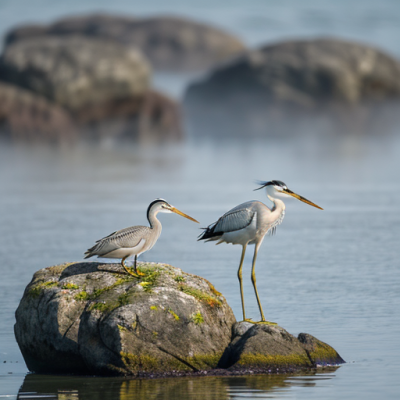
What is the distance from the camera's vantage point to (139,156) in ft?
128

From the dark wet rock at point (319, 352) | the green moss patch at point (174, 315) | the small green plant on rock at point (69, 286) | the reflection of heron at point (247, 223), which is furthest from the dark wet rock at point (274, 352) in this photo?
the small green plant on rock at point (69, 286)

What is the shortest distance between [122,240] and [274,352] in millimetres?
2065

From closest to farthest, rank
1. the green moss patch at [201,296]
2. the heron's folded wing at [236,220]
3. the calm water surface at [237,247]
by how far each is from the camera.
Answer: the calm water surface at [237,247] < the green moss patch at [201,296] < the heron's folded wing at [236,220]

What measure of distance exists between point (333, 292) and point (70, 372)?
15.4ft

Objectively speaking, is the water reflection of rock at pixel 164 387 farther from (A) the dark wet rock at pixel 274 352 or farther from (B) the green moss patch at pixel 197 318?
(B) the green moss patch at pixel 197 318

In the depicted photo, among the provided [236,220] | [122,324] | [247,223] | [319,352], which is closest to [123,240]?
[122,324]

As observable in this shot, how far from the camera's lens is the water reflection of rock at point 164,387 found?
9271 mm

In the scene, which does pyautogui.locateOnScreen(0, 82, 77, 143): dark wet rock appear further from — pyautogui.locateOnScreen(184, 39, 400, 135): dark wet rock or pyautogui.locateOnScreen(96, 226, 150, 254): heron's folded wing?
pyautogui.locateOnScreen(96, 226, 150, 254): heron's folded wing

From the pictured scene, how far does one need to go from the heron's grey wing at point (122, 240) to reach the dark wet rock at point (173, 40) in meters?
74.4

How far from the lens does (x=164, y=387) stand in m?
9.49

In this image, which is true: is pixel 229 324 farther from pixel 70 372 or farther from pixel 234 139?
pixel 234 139

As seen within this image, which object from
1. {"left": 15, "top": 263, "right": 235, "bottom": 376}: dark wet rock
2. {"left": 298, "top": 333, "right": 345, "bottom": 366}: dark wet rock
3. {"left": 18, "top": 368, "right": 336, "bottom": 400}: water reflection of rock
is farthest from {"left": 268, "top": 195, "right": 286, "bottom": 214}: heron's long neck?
{"left": 18, "top": 368, "right": 336, "bottom": 400}: water reflection of rock

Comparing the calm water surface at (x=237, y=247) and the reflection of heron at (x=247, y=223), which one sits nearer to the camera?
the calm water surface at (x=237, y=247)

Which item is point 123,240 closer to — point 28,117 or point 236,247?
point 236,247
